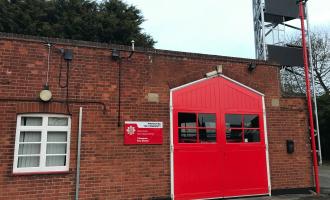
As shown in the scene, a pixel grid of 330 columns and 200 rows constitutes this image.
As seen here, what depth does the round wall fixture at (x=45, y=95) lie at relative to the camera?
7.80 meters

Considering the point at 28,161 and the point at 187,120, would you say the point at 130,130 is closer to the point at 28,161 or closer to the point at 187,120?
the point at 187,120

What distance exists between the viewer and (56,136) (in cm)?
804

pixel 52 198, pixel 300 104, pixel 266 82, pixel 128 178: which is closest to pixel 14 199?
pixel 52 198

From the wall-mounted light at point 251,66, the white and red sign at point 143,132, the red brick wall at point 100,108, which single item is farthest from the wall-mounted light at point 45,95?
the wall-mounted light at point 251,66

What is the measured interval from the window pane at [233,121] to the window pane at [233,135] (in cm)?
15

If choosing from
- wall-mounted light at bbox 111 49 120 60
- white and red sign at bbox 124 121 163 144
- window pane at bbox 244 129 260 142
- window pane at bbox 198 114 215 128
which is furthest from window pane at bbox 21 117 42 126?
window pane at bbox 244 129 260 142

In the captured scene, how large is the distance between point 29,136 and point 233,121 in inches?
219

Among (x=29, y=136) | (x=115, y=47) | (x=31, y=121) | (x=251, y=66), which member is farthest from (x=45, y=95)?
(x=251, y=66)

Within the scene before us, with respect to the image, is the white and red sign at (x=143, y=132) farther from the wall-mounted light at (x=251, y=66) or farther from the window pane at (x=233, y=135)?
the wall-mounted light at (x=251, y=66)

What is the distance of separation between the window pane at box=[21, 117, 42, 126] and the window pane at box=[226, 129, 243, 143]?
5.11 metres

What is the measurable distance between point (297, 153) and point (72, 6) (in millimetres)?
16876

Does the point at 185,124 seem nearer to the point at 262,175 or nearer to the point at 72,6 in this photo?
the point at 262,175

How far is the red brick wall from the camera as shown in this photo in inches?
300

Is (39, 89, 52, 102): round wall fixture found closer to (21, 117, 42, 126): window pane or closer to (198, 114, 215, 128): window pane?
(21, 117, 42, 126): window pane
